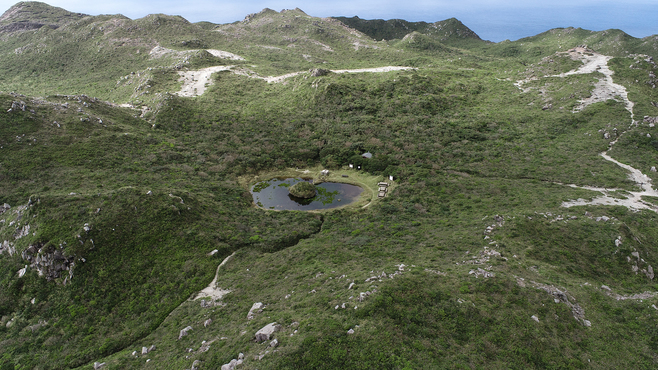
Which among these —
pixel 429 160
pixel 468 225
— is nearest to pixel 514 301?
pixel 468 225

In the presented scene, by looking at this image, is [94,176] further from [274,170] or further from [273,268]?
[273,268]

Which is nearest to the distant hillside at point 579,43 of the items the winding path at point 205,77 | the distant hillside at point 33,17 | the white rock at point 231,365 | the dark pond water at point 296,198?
the winding path at point 205,77

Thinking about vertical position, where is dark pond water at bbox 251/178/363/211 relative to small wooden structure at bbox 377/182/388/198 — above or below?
below

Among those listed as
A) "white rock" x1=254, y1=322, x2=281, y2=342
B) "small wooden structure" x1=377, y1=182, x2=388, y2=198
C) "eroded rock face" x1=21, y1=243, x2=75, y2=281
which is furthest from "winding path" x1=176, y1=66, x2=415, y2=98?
"white rock" x1=254, y1=322, x2=281, y2=342

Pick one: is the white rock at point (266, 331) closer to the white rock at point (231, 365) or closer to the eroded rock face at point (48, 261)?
the white rock at point (231, 365)

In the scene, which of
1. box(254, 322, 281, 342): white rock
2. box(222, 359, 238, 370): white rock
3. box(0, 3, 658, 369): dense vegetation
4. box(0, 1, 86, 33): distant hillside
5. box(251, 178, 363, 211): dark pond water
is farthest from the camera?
box(0, 1, 86, 33): distant hillside

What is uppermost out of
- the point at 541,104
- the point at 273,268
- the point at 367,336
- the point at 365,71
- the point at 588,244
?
the point at 365,71

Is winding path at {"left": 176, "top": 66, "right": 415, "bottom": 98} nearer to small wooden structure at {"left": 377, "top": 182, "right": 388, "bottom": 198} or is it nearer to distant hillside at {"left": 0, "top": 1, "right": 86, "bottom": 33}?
small wooden structure at {"left": 377, "top": 182, "right": 388, "bottom": 198}
